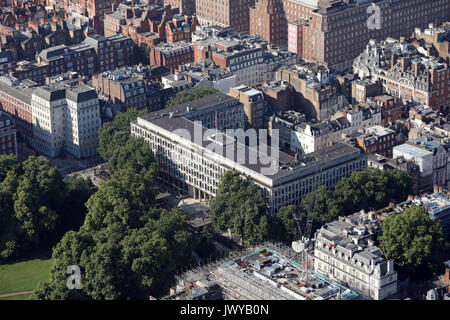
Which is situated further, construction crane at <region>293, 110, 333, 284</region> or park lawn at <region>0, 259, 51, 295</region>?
park lawn at <region>0, 259, 51, 295</region>

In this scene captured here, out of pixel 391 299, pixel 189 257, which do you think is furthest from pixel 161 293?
pixel 391 299

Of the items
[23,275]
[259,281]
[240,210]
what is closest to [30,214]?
[23,275]

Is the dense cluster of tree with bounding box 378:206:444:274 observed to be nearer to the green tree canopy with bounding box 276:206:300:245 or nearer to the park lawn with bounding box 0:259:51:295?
the green tree canopy with bounding box 276:206:300:245
